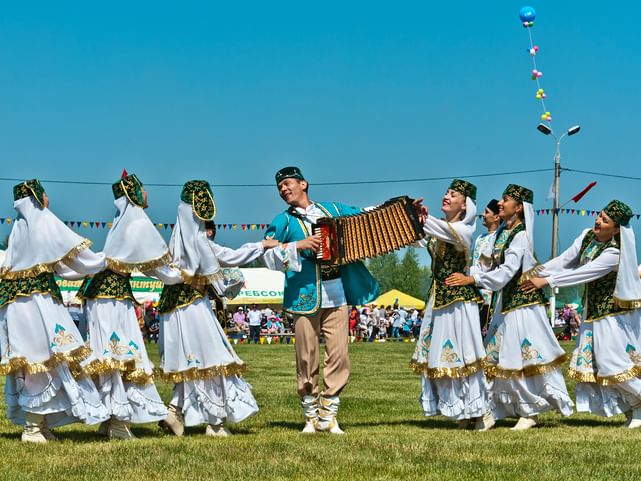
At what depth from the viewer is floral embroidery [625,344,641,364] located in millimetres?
9523

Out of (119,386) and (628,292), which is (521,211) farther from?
(119,386)

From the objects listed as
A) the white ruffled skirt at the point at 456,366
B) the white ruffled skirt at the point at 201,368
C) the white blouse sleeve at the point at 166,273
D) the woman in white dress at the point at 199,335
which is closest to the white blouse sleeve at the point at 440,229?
the white ruffled skirt at the point at 456,366

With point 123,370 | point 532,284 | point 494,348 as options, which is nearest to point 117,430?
point 123,370

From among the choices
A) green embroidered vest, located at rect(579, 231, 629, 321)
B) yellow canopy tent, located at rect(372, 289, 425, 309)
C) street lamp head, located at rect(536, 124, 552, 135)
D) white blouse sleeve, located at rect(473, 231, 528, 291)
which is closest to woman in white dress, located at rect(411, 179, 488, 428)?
white blouse sleeve, located at rect(473, 231, 528, 291)

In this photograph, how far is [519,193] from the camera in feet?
31.9

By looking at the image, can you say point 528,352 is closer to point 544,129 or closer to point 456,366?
point 456,366

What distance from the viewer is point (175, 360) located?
8.76 m

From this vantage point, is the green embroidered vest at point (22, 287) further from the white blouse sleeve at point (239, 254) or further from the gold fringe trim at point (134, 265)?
the white blouse sleeve at point (239, 254)

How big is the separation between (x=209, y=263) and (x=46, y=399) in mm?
1757

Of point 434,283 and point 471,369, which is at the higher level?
point 434,283

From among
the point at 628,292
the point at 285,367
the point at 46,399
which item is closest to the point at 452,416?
the point at 628,292

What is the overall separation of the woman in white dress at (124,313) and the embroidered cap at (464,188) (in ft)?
8.94

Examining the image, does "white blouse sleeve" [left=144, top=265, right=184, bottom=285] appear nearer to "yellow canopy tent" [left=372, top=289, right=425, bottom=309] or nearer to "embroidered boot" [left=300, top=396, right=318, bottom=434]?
"embroidered boot" [left=300, top=396, right=318, bottom=434]

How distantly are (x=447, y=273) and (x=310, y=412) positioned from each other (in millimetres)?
1818
